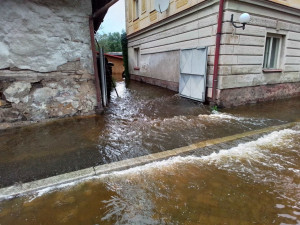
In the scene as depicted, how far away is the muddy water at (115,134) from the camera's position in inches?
114

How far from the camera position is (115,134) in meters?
4.01

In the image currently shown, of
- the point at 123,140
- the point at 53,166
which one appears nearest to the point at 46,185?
the point at 53,166

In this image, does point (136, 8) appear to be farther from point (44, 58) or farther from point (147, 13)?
point (44, 58)

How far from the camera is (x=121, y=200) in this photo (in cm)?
218

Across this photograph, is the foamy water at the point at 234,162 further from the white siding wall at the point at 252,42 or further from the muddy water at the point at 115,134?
the white siding wall at the point at 252,42

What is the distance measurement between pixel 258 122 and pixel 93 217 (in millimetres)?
4461

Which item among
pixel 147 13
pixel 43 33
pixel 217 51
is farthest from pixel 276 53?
pixel 43 33

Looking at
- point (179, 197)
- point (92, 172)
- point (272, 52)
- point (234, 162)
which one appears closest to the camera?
point (179, 197)

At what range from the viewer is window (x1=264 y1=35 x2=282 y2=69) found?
706 centimetres

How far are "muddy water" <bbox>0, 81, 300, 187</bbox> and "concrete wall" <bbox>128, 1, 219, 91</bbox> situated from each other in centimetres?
252

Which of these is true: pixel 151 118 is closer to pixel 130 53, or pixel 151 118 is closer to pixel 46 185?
pixel 46 185

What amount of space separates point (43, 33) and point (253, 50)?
20.5ft

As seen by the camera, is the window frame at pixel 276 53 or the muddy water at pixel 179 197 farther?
the window frame at pixel 276 53

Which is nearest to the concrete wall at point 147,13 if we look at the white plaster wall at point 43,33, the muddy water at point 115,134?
the muddy water at point 115,134
